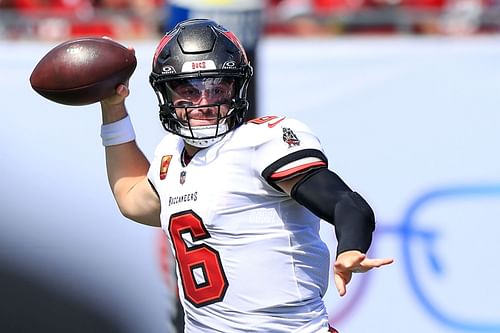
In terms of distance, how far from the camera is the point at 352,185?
4.95 meters

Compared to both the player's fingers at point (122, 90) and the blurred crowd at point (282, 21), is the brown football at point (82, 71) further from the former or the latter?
the blurred crowd at point (282, 21)

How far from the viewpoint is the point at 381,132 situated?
4.98 metres

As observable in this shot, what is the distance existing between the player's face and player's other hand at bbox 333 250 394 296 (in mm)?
521

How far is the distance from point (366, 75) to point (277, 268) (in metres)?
2.54

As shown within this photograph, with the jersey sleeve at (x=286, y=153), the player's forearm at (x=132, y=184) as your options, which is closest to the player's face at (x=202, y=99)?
the jersey sleeve at (x=286, y=153)

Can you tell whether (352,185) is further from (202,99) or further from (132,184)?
(202,99)

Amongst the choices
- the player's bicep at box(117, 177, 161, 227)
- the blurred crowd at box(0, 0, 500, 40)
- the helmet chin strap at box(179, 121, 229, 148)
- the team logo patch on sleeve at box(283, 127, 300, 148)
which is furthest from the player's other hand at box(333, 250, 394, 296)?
the blurred crowd at box(0, 0, 500, 40)

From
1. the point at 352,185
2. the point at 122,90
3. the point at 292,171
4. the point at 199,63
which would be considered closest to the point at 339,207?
the point at 292,171

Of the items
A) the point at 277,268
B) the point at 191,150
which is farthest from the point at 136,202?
the point at 277,268

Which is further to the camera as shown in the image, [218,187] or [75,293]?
[75,293]

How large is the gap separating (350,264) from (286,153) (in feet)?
1.12

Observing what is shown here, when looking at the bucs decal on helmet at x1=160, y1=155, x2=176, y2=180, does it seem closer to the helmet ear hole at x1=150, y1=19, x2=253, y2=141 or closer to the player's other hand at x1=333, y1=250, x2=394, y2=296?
the helmet ear hole at x1=150, y1=19, x2=253, y2=141

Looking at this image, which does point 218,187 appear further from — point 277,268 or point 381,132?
point 381,132

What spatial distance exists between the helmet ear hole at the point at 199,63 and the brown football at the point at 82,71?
→ 0.27 m
